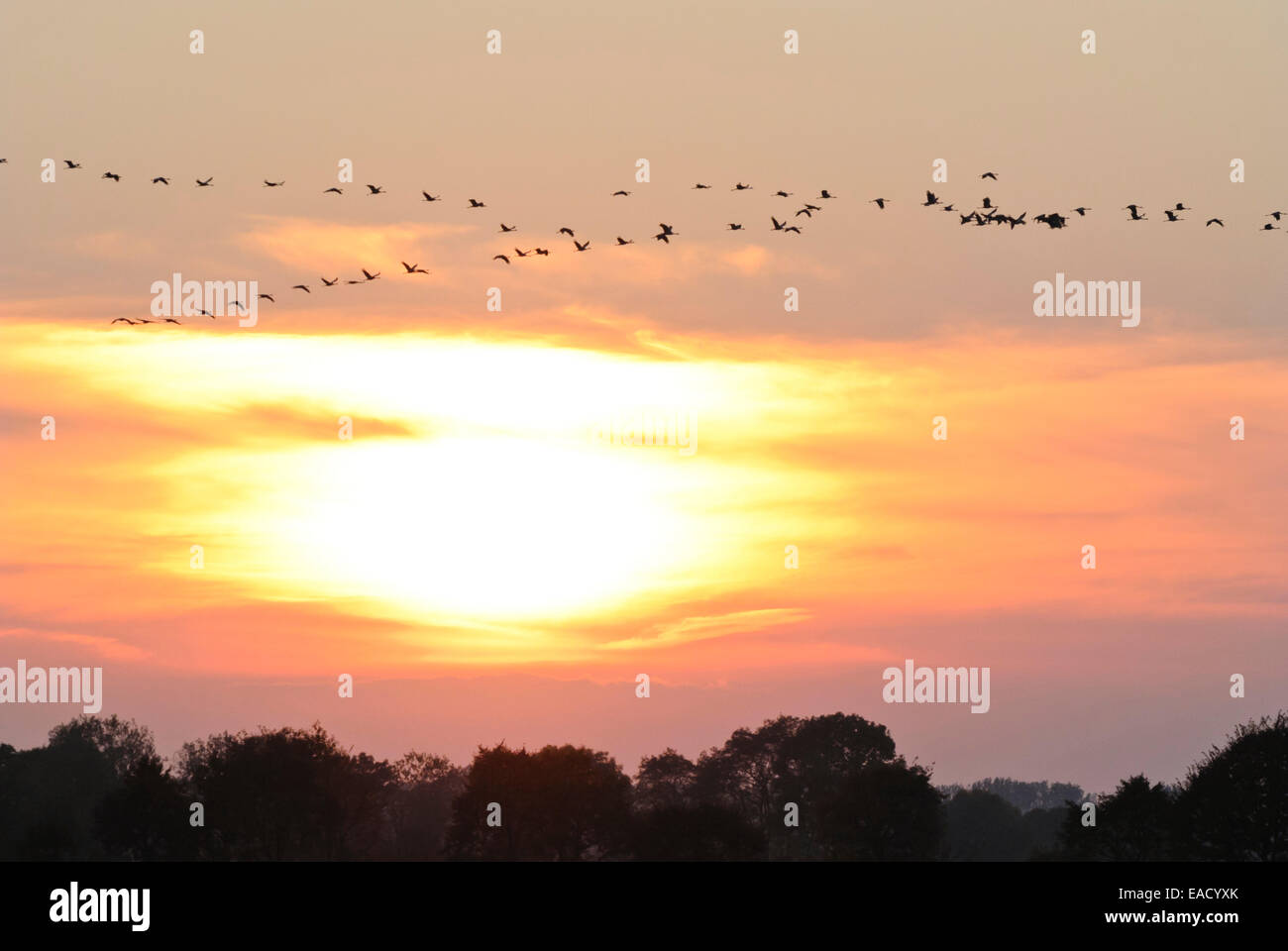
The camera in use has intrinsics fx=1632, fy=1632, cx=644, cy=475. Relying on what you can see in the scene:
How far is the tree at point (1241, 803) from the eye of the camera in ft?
422

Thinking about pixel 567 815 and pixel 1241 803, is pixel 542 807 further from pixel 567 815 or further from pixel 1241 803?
pixel 1241 803

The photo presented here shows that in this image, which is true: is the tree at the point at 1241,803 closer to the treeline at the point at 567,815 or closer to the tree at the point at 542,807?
the treeline at the point at 567,815

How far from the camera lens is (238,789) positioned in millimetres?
138125

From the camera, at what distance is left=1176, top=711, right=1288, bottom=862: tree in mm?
128625

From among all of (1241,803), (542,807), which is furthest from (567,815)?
(1241,803)

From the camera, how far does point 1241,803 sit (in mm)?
131125

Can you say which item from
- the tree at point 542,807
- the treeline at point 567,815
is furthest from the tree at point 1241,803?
the tree at point 542,807

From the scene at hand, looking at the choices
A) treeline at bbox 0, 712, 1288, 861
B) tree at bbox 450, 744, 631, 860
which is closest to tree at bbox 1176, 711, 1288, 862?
treeline at bbox 0, 712, 1288, 861

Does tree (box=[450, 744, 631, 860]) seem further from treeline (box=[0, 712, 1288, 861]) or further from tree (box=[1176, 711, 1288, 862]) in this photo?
tree (box=[1176, 711, 1288, 862])
